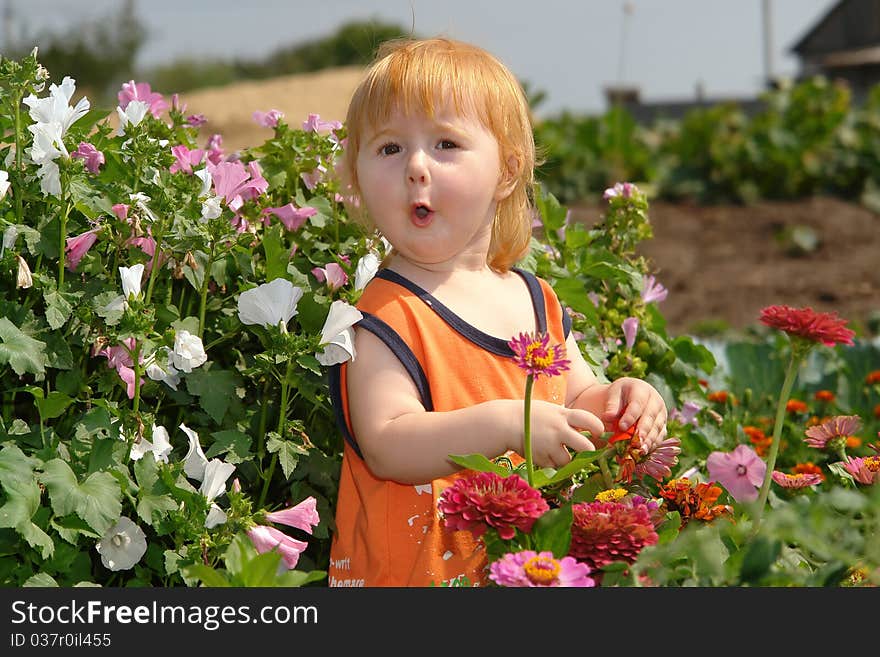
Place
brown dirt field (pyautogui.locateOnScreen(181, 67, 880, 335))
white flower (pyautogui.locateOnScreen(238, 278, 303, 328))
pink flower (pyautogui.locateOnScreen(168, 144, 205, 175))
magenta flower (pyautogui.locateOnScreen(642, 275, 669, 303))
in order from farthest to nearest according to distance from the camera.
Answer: brown dirt field (pyautogui.locateOnScreen(181, 67, 880, 335)) → magenta flower (pyautogui.locateOnScreen(642, 275, 669, 303)) → pink flower (pyautogui.locateOnScreen(168, 144, 205, 175)) → white flower (pyautogui.locateOnScreen(238, 278, 303, 328))

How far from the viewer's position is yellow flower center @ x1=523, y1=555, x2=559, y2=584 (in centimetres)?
136

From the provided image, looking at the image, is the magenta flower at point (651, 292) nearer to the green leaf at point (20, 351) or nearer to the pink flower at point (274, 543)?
the pink flower at point (274, 543)

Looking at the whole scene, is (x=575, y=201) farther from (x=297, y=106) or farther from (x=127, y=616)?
(x=297, y=106)

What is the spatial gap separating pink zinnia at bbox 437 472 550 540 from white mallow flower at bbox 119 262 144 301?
2.23 feet

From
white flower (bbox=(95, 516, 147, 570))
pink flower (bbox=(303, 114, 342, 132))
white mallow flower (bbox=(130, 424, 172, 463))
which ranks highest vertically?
pink flower (bbox=(303, 114, 342, 132))

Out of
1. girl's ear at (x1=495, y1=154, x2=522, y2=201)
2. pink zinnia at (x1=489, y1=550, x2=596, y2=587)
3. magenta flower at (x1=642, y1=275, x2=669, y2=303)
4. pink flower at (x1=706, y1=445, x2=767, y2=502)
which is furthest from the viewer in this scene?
magenta flower at (x1=642, y1=275, x2=669, y2=303)

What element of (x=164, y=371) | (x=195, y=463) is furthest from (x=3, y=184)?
(x=195, y=463)

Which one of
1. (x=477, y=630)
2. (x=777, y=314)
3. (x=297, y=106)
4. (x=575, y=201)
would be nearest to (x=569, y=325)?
(x=777, y=314)

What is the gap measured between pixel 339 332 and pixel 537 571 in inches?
24.5

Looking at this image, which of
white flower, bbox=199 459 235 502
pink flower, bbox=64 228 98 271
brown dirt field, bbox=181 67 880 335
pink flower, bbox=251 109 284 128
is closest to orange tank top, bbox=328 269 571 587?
white flower, bbox=199 459 235 502

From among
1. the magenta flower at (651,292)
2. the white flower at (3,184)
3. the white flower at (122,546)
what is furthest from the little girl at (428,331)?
the magenta flower at (651,292)

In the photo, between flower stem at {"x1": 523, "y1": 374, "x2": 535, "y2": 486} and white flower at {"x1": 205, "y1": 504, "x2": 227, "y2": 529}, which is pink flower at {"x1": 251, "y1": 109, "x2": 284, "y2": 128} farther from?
flower stem at {"x1": 523, "y1": 374, "x2": 535, "y2": 486}

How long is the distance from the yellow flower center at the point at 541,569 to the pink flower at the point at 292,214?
1.13 metres

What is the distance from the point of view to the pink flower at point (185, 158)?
7.57ft
